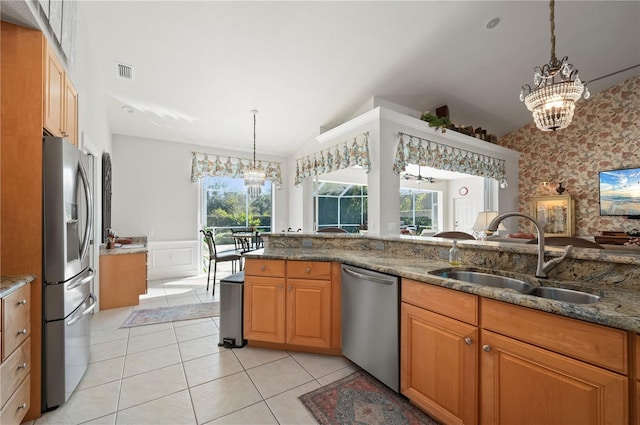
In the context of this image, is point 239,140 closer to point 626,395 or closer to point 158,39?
point 158,39

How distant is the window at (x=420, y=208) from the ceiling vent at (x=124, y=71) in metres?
8.61

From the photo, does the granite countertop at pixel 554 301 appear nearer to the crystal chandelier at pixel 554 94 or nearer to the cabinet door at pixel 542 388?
the cabinet door at pixel 542 388

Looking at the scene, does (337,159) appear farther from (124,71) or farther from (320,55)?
(124,71)

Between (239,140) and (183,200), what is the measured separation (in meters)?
1.65

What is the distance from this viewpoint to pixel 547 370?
1.08 metres

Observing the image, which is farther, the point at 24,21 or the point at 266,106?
the point at 266,106

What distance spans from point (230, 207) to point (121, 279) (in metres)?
2.75

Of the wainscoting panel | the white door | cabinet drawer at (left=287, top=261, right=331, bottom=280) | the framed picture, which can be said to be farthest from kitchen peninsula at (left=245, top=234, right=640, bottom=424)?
the white door

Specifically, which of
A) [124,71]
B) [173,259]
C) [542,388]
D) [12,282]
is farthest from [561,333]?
[173,259]

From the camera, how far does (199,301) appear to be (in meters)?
3.79

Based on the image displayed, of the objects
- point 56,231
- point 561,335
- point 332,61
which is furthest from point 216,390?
point 332,61

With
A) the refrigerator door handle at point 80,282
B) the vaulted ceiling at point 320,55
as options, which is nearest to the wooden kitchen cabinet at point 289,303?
the refrigerator door handle at point 80,282

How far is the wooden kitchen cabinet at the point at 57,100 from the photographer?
1.66 metres

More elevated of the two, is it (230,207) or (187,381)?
(230,207)
